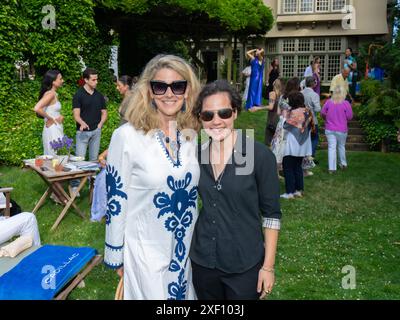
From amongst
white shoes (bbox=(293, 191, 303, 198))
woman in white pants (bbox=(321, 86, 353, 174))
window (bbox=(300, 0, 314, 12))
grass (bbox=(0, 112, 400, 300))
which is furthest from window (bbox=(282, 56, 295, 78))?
white shoes (bbox=(293, 191, 303, 198))

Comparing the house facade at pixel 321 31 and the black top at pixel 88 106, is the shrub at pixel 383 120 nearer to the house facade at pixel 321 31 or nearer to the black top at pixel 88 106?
the black top at pixel 88 106

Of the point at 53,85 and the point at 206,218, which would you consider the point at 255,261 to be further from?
the point at 53,85

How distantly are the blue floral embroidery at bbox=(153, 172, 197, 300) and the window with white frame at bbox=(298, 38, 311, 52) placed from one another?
96.7 feet

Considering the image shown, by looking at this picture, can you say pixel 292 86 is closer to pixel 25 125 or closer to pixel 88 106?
pixel 88 106

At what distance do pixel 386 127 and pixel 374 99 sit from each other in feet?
3.77

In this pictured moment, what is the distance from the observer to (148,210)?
2.59 m

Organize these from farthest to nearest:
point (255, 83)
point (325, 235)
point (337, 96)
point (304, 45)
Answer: point (304, 45) < point (255, 83) < point (337, 96) < point (325, 235)

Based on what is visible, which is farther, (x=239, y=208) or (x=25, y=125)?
(x=25, y=125)

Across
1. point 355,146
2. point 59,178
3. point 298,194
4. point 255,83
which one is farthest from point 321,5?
point 59,178

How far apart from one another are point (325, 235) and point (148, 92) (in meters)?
4.49

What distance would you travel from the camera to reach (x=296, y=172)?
27.2ft

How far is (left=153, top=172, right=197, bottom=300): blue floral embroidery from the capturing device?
2.59m

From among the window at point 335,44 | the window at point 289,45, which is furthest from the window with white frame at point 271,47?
the window at point 335,44
